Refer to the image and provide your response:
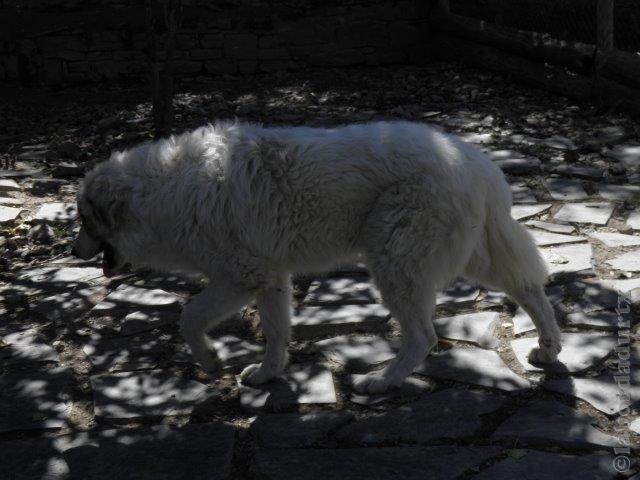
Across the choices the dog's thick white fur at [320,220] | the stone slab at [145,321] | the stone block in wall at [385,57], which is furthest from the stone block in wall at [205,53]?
the dog's thick white fur at [320,220]

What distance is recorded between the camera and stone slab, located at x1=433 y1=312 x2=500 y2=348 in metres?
4.70

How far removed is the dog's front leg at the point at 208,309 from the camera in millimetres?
4281

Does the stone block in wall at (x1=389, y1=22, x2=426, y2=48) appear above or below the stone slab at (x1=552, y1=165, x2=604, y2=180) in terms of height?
above

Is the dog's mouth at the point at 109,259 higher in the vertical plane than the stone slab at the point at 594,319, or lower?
higher

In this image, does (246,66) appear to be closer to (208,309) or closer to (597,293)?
(597,293)

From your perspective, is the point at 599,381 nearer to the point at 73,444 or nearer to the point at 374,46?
the point at 73,444

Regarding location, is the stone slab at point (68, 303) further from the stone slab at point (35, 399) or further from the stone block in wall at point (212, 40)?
the stone block in wall at point (212, 40)

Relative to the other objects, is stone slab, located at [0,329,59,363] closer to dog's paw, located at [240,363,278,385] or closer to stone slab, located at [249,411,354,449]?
dog's paw, located at [240,363,278,385]

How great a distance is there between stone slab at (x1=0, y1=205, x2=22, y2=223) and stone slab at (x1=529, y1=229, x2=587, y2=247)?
443 cm

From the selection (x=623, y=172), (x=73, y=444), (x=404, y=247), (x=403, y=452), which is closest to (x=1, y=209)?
(x=73, y=444)

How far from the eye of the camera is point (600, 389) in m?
4.03

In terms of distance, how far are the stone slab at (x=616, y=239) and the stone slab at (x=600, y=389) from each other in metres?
1.82

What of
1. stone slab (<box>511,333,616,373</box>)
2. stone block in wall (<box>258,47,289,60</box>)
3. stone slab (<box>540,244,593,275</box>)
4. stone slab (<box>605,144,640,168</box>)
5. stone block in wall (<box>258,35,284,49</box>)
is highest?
stone block in wall (<box>258,35,284,49</box>)

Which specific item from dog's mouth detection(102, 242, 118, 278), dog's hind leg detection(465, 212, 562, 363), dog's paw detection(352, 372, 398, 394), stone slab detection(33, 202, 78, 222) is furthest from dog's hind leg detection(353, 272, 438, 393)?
stone slab detection(33, 202, 78, 222)
